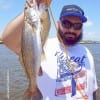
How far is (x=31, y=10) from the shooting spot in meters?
3.03

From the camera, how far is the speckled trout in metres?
3.03

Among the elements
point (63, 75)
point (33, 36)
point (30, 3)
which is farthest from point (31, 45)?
point (63, 75)

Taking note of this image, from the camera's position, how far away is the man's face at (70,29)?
4.16 m

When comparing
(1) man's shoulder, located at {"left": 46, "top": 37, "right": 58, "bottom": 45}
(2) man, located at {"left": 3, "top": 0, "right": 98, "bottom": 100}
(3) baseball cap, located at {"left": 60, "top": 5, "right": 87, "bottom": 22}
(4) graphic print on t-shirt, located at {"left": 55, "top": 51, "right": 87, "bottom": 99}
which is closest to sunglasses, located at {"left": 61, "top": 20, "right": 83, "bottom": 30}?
(2) man, located at {"left": 3, "top": 0, "right": 98, "bottom": 100}

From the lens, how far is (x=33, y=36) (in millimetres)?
3053

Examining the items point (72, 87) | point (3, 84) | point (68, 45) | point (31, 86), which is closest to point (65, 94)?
point (72, 87)

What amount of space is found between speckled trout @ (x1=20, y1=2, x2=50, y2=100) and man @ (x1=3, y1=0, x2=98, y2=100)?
2.60ft

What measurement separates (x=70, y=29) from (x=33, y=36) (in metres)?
1.17

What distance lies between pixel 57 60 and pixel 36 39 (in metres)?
1.13

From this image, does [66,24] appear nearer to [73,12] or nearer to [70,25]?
[70,25]

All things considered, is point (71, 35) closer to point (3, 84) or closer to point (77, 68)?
point (77, 68)

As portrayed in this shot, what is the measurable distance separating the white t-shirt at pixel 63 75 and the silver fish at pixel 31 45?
73 cm

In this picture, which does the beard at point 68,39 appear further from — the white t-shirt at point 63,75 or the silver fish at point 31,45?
the silver fish at point 31,45

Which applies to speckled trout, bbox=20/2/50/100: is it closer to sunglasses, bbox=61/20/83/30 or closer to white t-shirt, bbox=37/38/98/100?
white t-shirt, bbox=37/38/98/100
